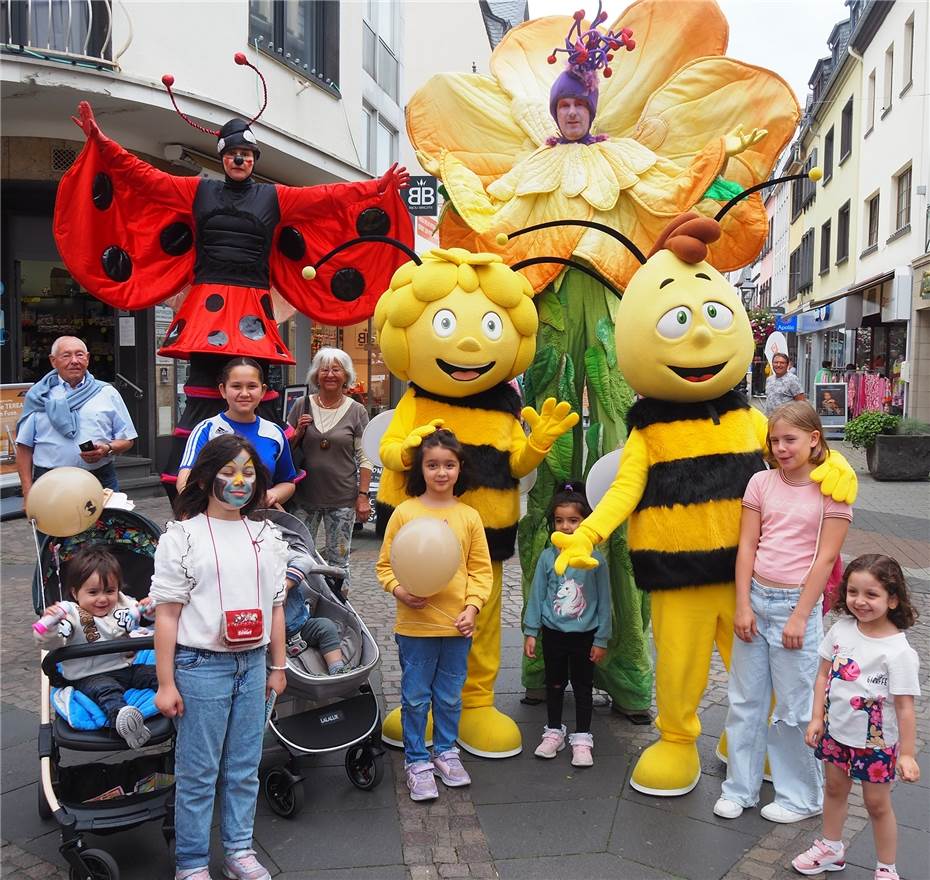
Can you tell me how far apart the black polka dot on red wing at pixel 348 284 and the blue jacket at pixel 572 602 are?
212 centimetres

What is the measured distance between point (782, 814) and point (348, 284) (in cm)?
350

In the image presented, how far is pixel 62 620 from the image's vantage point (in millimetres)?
3062

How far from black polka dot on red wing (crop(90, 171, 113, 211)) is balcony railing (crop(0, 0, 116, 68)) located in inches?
184

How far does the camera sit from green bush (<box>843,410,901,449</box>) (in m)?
12.6

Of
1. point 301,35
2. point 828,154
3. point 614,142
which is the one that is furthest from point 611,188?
point 828,154

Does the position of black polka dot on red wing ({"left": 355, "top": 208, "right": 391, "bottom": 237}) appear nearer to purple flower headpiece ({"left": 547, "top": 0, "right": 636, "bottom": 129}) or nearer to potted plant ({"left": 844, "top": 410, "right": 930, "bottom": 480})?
purple flower headpiece ({"left": 547, "top": 0, "right": 636, "bottom": 129})

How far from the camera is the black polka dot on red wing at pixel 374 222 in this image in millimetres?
5074

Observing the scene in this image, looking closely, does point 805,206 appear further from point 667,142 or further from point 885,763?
point 885,763

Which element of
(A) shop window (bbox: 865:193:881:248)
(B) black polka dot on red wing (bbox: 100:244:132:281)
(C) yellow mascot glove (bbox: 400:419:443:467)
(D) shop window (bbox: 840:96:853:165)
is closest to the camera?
(C) yellow mascot glove (bbox: 400:419:443:467)

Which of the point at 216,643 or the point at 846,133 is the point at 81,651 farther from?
the point at 846,133

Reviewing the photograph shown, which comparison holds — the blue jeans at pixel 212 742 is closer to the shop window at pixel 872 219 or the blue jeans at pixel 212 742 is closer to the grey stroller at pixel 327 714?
the grey stroller at pixel 327 714

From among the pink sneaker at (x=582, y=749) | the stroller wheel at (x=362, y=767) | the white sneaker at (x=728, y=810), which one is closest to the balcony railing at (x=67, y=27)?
the stroller wheel at (x=362, y=767)

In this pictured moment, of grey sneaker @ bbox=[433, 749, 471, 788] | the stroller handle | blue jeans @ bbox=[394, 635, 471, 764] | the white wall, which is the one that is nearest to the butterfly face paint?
the stroller handle

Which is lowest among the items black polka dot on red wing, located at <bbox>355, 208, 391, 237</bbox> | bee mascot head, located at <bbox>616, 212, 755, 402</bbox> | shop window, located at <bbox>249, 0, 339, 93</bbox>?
bee mascot head, located at <bbox>616, 212, 755, 402</bbox>
